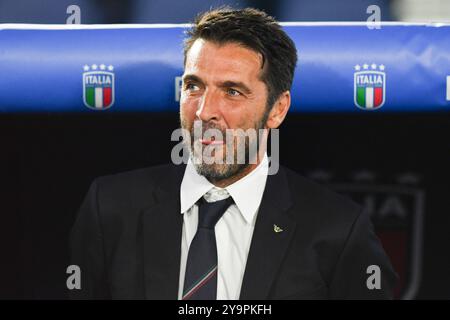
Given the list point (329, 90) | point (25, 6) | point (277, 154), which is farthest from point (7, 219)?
point (329, 90)

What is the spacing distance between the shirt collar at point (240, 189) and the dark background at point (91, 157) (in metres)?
0.22

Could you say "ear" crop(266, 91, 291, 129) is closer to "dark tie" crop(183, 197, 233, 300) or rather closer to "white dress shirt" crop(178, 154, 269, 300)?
"white dress shirt" crop(178, 154, 269, 300)

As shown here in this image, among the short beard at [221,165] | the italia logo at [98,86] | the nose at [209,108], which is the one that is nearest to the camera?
the nose at [209,108]

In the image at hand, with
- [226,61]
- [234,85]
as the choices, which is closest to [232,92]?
[234,85]

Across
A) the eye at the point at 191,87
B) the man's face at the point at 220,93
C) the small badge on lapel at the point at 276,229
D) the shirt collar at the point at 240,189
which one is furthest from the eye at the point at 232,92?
the small badge on lapel at the point at 276,229

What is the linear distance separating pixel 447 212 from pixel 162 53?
1.68 metres

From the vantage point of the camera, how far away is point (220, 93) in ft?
11.0

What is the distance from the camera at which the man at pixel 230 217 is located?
339cm

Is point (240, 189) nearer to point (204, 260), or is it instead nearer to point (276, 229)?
point (276, 229)

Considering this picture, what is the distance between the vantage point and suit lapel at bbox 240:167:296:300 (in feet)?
11.3

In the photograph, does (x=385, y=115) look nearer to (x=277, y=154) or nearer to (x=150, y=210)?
(x=277, y=154)

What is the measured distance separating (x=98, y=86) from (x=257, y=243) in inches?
40.2

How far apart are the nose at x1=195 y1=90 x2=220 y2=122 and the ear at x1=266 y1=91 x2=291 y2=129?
0.30 m

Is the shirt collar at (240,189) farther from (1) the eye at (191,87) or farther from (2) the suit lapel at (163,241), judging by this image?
(1) the eye at (191,87)
